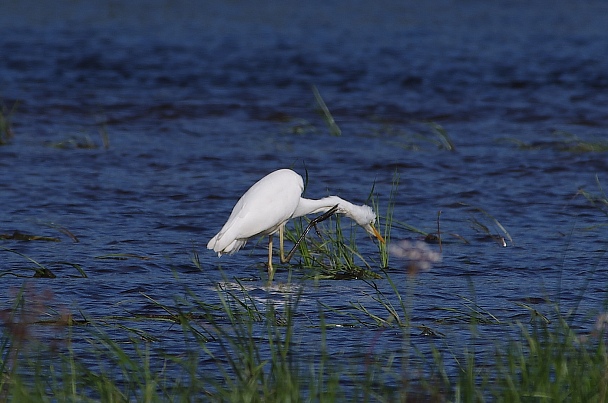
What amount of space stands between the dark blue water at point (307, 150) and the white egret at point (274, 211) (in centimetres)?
21

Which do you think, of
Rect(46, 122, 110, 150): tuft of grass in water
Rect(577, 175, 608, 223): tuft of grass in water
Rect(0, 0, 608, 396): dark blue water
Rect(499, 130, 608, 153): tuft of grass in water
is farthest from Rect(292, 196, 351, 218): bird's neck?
Rect(46, 122, 110, 150): tuft of grass in water

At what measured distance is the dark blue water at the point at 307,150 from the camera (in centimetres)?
593

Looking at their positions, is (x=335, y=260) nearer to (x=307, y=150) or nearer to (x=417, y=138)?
(x=307, y=150)

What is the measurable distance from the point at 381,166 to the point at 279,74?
6.91 meters

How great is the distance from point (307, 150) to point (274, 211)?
14.8ft

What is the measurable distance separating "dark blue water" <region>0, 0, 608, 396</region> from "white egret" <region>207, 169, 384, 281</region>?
208 mm

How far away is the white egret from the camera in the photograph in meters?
6.29

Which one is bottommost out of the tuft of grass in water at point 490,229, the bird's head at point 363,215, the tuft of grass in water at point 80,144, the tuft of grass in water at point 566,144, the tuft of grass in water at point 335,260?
the tuft of grass in water at point 490,229

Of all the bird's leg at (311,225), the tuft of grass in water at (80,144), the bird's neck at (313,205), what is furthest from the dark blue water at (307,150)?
the bird's neck at (313,205)

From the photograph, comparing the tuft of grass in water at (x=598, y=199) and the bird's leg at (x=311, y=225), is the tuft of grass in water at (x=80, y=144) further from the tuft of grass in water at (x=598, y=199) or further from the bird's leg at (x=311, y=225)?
the tuft of grass in water at (x=598, y=199)

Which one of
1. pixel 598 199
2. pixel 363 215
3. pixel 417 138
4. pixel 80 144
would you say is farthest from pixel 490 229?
pixel 80 144

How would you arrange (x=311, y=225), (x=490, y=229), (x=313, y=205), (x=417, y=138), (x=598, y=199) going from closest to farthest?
(x=311, y=225) < (x=313, y=205) < (x=490, y=229) < (x=598, y=199) < (x=417, y=138)

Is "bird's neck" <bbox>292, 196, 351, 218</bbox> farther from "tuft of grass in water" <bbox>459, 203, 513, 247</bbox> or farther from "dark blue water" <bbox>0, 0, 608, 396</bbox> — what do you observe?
"tuft of grass in water" <bbox>459, 203, 513, 247</bbox>

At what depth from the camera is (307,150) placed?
426 inches
